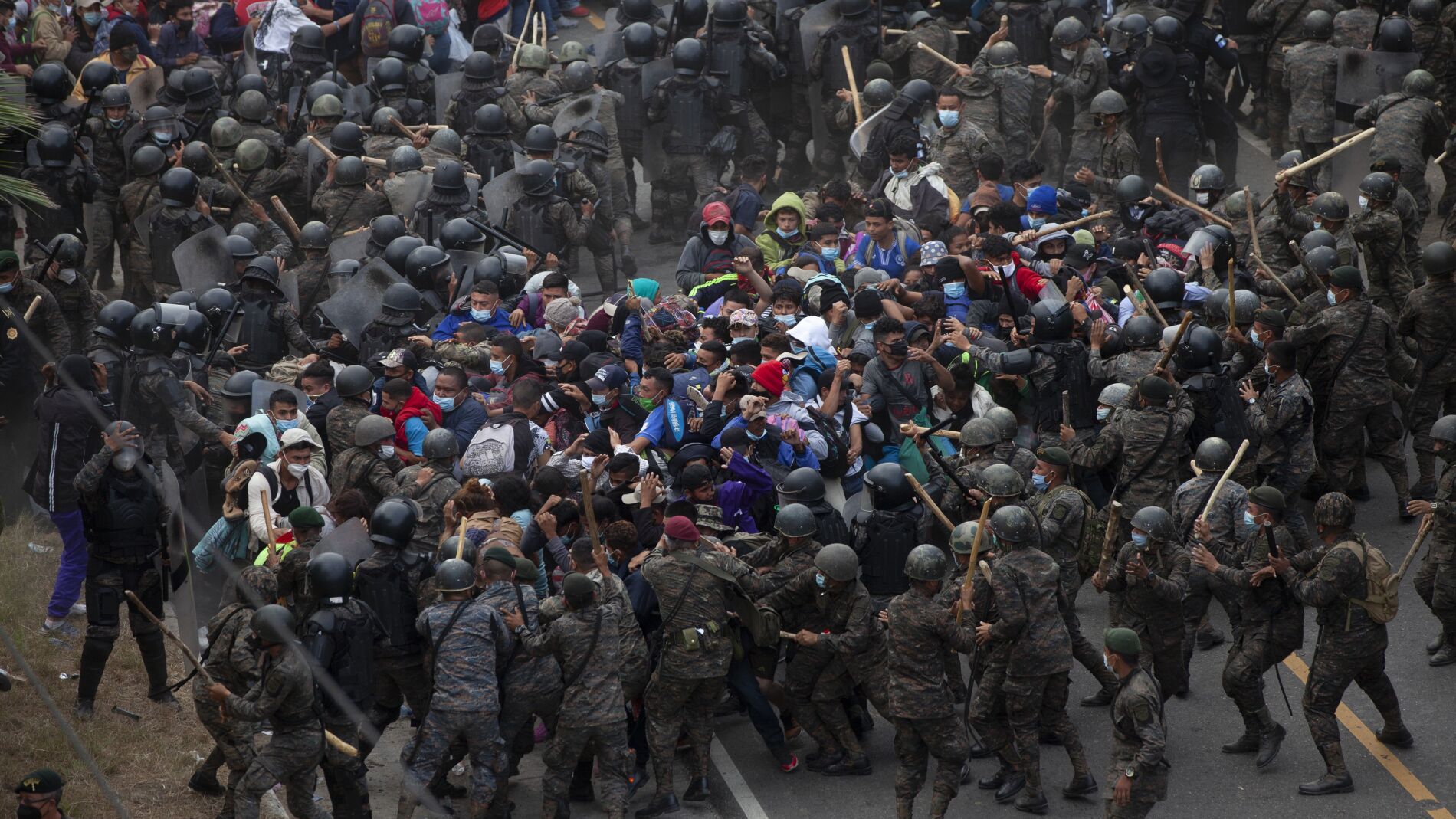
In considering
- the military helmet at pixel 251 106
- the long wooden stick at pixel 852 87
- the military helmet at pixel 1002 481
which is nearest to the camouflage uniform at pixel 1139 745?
the military helmet at pixel 1002 481

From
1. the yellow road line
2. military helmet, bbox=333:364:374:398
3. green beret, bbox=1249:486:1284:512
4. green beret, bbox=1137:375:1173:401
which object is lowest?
the yellow road line

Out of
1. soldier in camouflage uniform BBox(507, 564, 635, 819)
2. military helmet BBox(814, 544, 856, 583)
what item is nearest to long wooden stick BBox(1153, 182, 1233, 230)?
military helmet BBox(814, 544, 856, 583)

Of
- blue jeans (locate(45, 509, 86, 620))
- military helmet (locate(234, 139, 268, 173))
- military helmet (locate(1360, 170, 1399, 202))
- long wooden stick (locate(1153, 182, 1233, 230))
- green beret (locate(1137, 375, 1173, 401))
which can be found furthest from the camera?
military helmet (locate(234, 139, 268, 173))

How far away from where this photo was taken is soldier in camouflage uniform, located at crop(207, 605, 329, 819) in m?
9.02

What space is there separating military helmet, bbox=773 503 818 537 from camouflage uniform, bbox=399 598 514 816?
173 centimetres

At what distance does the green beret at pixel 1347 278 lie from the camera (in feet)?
40.7

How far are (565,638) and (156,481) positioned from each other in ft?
9.69

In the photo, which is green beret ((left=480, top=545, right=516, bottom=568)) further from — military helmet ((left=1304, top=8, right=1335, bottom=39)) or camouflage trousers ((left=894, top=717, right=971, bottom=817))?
military helmet ((left=1304, top=8, right=1335, bottom=39))

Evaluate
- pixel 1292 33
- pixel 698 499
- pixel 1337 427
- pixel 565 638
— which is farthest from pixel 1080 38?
pixel 565 638

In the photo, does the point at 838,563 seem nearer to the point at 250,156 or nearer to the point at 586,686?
the point at 586,686

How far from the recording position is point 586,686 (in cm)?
963

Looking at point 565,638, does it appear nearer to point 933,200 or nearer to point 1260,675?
point 1260,675

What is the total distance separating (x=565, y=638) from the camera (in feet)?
31.4

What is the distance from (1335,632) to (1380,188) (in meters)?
4.94
